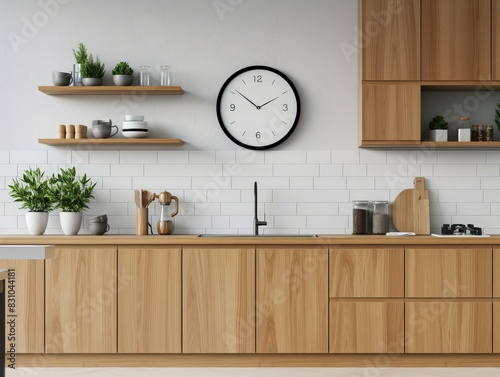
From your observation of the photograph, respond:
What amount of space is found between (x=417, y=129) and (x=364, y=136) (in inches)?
14.2

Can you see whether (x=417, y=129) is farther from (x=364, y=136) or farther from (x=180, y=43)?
(x=180, y=43)

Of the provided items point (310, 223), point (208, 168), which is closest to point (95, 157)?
point (208, 168)

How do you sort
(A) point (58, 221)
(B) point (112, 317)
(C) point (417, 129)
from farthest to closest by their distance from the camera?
(A) point (58, 221), (C) point (417, 129), (B) point (112, 317)

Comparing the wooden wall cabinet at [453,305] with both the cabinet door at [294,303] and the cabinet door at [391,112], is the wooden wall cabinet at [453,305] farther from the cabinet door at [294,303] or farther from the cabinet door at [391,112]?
the cabinet door at [391,112]

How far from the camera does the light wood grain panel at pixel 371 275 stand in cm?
412

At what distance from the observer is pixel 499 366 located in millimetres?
4160

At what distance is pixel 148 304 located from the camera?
413 centimetres

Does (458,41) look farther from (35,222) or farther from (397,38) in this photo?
(35,222)

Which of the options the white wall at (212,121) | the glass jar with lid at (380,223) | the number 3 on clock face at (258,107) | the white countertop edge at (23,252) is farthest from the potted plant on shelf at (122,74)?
the white countertop edge at (23,252)

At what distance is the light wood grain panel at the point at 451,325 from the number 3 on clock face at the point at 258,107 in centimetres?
155

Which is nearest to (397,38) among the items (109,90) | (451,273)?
(451,273)

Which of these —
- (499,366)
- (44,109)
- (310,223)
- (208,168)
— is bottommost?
(499,366)

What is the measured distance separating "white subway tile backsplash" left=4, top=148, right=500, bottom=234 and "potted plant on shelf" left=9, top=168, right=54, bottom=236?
206mm

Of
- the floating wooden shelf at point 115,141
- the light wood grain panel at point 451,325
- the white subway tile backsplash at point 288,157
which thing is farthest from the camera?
the white subway tile backsplash at point 288,157
